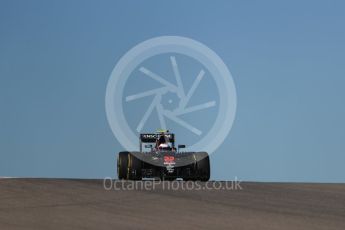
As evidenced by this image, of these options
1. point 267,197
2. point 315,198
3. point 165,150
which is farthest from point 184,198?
point 165,150

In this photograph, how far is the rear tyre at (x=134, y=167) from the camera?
22.6 metres

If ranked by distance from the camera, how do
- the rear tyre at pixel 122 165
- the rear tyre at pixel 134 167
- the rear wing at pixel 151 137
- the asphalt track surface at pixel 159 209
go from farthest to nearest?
the rear wing at pixel 151 137
the rear tyre at pixel 122 165
the rear tyre at pixel 134 167
the asphalt track surface at pixel 159 209

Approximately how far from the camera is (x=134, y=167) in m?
22.6

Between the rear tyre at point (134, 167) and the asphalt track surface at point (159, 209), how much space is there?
28.8 feet

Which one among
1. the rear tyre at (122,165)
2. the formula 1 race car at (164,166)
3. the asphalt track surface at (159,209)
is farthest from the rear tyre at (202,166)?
the asphalt track surface at (159,209)

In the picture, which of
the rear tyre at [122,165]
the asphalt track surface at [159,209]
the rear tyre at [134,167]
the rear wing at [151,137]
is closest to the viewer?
the asphalt track surface at [159,209]

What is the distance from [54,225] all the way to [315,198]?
279 inches

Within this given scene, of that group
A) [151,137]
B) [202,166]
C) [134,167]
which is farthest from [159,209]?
[151,137]

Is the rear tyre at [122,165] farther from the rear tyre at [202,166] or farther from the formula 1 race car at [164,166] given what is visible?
the rear tyre at [202,166]

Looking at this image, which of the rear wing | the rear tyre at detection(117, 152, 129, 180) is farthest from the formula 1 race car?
the rear wing

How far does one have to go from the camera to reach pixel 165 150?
1005 inches

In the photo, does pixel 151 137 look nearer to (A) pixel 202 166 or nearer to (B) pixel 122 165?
(B) pixel 122 165

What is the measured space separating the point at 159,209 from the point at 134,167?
12837 millimetres

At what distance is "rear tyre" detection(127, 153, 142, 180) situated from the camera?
890 inches
